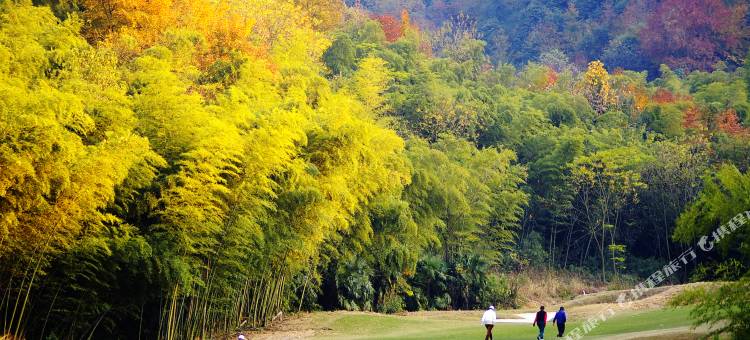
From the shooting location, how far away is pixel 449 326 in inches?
946

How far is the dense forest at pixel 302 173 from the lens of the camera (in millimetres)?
16062

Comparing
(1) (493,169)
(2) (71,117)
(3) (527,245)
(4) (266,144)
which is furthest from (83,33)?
(3) (527,245)

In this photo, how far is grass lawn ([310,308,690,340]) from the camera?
61.2 ft

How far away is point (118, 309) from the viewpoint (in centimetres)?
1867

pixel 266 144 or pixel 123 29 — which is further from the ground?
pixel 123 29

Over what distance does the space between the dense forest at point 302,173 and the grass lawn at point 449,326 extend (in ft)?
6.17

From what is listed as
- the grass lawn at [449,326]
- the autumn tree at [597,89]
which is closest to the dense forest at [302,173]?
the autumn tree at [597,89]

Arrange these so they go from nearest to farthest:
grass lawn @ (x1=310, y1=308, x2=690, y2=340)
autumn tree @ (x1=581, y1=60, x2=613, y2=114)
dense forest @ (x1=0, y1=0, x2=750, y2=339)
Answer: dense forest @ (x1=0, y1=0, x2=750, y2=339) → grass lawn @ (x1=310, y1=308, x2=690, y2=340) → autumn tree @ (x1=581, y1=60, x2=613, y2=114)

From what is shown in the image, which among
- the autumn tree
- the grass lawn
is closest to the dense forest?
the autumn tree

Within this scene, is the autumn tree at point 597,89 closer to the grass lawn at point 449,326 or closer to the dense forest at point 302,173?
the dense forest at point 302,173

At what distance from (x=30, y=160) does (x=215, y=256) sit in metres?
6.08

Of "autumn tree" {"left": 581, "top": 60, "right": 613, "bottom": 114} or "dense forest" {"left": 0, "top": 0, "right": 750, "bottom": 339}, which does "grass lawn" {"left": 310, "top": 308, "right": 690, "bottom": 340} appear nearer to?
"dense forest" {"left": 0, "top": 0, "right": 750, "bottom": 339}

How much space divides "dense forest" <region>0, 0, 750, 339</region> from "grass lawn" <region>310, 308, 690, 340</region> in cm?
188

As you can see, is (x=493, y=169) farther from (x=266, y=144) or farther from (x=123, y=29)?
(x=266, y=144)
